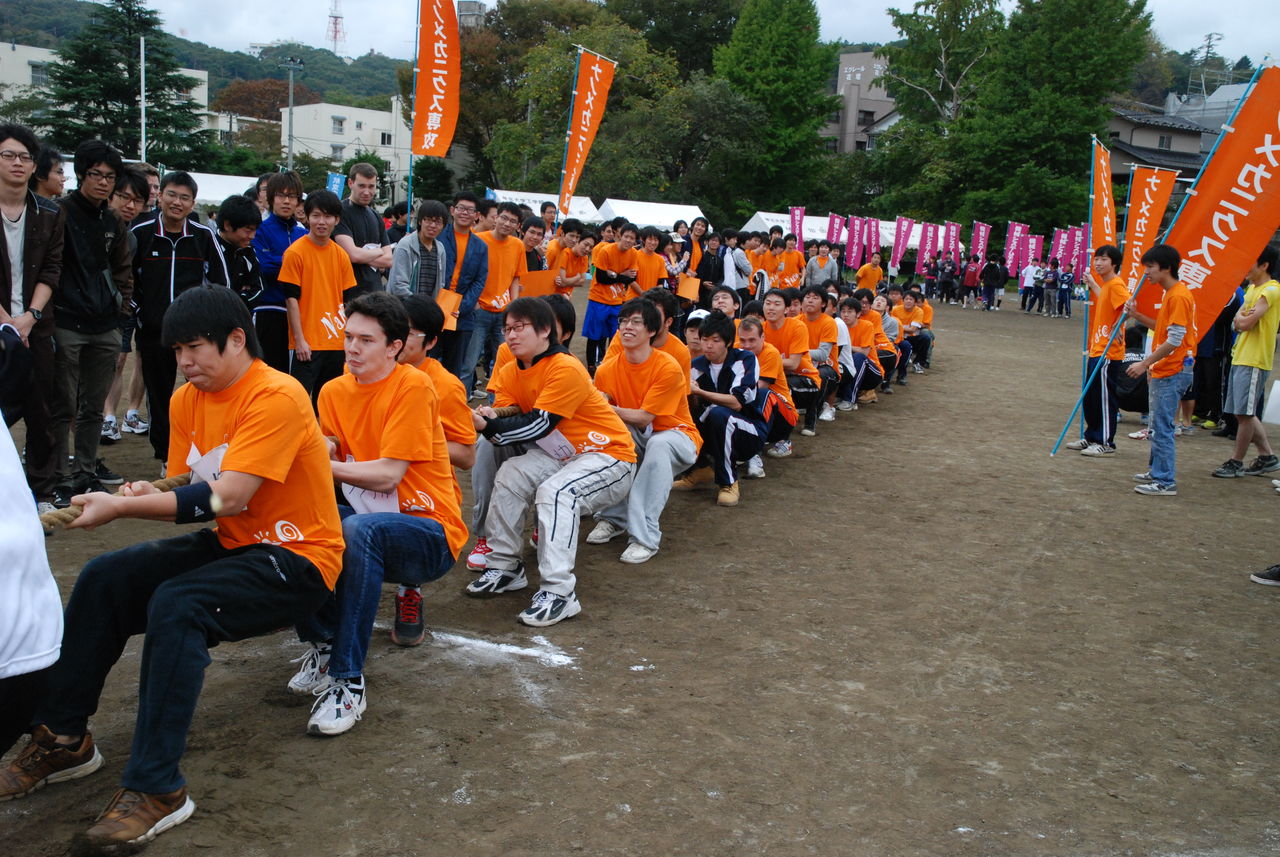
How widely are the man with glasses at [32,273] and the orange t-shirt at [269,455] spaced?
7.65 ft

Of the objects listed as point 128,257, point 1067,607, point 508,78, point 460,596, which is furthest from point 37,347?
point 508,78

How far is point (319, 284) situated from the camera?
634 centimetres

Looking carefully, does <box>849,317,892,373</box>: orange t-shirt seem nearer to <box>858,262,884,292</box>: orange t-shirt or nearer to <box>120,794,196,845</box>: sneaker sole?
<box>858,262,884,292</box>: orange t-shirt

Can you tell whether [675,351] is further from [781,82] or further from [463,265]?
[781,82]

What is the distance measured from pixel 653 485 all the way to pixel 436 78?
5903mm

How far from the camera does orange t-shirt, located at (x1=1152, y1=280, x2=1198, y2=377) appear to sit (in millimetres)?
7270

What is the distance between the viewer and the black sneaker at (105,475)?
19.6 ft

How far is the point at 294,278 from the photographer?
20.6ft

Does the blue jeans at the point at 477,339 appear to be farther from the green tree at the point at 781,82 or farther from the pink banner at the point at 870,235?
the green tree at the point at 781,82

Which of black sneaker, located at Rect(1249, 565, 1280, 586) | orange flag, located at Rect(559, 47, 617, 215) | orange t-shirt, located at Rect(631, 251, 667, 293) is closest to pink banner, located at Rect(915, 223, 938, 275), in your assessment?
orange flag, located at Rect(559, 47, 617, 215)

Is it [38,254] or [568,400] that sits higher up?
[38,254]

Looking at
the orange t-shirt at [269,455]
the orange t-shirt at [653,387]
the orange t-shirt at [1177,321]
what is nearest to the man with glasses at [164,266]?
the orange t-shirt at [653,387]

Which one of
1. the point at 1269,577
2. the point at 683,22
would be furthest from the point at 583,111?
the point at 683,22

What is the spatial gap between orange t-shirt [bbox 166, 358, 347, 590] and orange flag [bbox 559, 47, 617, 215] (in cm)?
907
